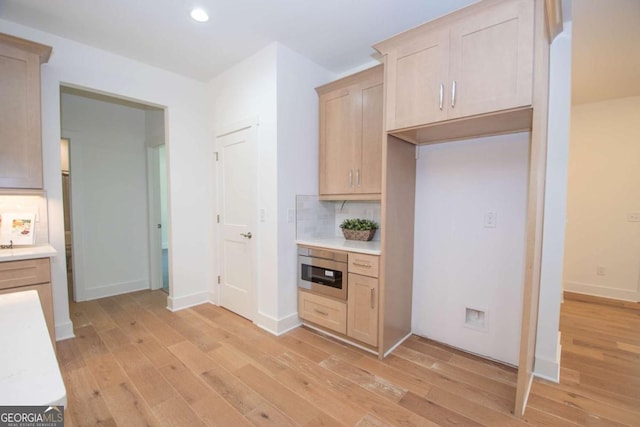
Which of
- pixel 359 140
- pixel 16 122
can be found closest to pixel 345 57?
pixel 359 140

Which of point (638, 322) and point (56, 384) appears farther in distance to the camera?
point (638, 322)

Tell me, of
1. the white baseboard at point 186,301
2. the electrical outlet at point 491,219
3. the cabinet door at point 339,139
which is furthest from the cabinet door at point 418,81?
the white baseboard at point 186,301

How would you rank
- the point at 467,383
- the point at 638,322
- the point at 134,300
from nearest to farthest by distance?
the point at 467,383, the point at 638,322, the point at 134,300

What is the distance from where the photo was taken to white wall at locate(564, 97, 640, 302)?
381 cm

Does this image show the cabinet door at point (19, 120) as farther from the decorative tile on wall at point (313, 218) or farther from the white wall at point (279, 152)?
the decorative tile on wall at point (313, 218)

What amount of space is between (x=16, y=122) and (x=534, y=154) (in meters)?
3.65

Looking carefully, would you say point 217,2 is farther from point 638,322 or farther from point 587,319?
point 638,322

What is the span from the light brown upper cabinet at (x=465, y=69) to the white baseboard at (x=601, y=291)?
3.47 m

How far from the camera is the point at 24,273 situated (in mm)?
2111

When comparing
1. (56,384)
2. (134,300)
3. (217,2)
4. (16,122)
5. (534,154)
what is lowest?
(134,300)

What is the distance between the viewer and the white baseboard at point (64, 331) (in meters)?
2.69

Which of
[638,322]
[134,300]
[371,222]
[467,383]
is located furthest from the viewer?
[134,300]

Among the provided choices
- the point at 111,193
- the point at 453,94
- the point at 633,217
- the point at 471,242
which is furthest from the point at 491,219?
the point at 111,193

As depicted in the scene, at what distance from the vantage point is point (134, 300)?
12.4 ft
